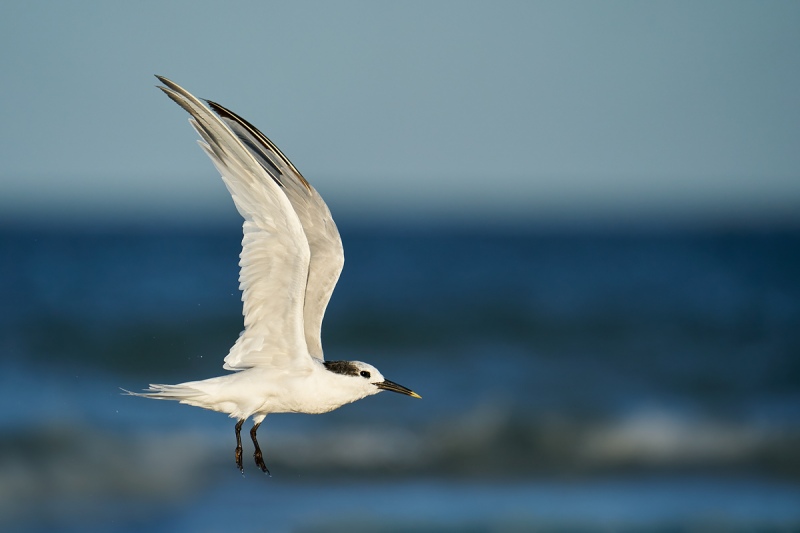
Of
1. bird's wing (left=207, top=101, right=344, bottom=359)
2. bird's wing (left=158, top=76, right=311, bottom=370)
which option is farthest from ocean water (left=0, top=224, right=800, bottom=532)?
bird's wing (left=158, top=76, right=311, bottom=370)

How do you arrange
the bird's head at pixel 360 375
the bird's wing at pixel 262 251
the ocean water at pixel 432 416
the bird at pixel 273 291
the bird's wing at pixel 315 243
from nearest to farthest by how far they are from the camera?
the bird's wing at pixel 262 251 < the bird at pixel 273 291 < the bird's head at pixel 360 375 < the bird's wing at pixel 315 243 < the ocean water at pixel 432 416

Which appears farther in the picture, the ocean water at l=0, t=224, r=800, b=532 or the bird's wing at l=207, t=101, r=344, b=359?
the ocean water at l=0, t=224, r=800, b=532

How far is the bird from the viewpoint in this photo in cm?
791

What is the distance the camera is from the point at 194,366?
65.5ft

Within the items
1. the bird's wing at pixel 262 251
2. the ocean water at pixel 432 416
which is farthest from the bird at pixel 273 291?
the ocean water at pixel 432 416

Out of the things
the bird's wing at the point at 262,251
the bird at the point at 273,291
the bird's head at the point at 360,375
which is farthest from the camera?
the bird's head at the point at 360,375

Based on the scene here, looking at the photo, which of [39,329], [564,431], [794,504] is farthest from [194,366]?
[794,504]

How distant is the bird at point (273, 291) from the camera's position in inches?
312

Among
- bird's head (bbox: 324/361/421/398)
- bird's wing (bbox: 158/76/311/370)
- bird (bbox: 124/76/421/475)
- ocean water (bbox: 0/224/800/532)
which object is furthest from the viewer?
ocean water (bbox: 0/224/800/532)

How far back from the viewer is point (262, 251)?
8.25 meters

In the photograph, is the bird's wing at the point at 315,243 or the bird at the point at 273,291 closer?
the bird at the point at 273,291

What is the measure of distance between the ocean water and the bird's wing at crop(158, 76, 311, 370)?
13.6ft

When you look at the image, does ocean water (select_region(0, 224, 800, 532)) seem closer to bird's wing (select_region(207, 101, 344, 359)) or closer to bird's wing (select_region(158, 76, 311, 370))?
bird's wing (select_region(207, 101, 344, 359))

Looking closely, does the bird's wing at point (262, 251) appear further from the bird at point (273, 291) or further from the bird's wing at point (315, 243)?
the bird's wing at point (315, 243)
